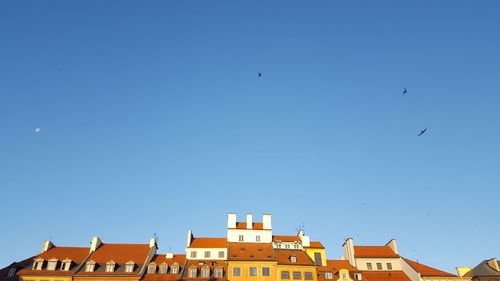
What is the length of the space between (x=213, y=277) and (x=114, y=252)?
65.1ft

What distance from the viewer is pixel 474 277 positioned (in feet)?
246

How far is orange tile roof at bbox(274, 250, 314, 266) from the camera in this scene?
69938mm

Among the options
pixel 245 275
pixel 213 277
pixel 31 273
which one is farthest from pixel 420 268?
pixel 31 273

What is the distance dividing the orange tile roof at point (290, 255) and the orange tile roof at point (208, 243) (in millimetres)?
11040

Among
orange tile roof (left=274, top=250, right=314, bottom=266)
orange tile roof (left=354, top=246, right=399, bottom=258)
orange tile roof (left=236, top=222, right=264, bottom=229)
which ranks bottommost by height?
orange tile roof (left=274, top=250, right=314, bottom=266)

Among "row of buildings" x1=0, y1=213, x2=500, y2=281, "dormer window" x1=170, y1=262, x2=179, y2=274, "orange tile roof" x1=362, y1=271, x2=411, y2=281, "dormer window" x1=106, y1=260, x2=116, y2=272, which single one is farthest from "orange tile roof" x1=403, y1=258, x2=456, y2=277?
"dormer window" x1=106, y1=260, x2=116, y2=272

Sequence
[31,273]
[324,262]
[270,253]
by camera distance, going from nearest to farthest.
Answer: [31,273], [270,253], [324,262]

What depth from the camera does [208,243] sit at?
7806 cm

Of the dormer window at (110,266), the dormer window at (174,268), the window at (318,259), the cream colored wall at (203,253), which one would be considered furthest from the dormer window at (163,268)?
the window at (318,259)

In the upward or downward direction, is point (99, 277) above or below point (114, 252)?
below

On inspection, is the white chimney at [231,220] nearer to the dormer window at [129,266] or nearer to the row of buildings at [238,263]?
the row of buildings at [238,263]

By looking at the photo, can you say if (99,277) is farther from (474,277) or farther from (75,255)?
(474,277)

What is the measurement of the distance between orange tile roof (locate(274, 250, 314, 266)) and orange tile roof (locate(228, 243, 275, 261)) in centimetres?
162

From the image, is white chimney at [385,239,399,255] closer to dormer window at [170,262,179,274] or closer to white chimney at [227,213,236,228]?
white chimney at [227,213,236,228]
